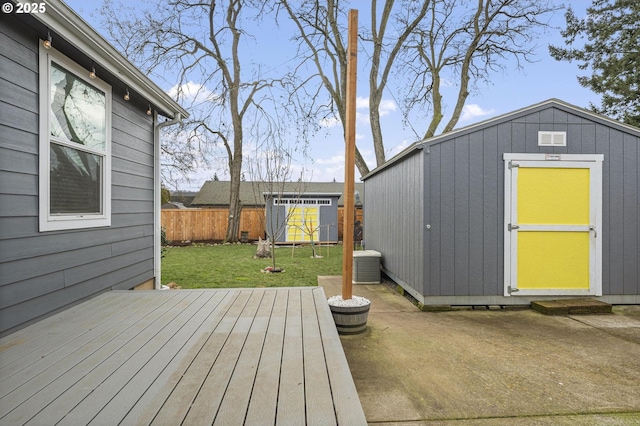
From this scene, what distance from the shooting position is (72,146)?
8.73 ft

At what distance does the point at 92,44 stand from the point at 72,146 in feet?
2.59

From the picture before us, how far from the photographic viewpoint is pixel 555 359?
2.78m

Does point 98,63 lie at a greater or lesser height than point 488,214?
greater

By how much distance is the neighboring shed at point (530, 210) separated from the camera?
14.1 ft

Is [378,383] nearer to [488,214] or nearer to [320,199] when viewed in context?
[488,214]

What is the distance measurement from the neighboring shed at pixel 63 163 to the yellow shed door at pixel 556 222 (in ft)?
14.8

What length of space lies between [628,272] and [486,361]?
315 cm

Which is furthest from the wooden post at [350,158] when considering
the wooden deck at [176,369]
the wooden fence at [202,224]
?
the wooden fence at [202,224]

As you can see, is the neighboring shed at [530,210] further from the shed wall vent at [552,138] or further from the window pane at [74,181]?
the window pane at [74,181]

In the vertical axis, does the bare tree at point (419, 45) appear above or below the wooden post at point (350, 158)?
above

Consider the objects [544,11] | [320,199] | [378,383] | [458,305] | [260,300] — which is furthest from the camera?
[320,199]

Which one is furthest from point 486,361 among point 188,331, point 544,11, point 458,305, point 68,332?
point 544,11

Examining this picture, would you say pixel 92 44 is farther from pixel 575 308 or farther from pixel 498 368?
pixel 575 308

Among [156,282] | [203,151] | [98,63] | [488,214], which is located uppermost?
[203,151]
